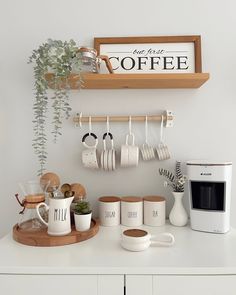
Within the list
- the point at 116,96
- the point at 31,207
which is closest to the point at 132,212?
the point at 31,207

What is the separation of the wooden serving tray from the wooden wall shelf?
649 millimetres

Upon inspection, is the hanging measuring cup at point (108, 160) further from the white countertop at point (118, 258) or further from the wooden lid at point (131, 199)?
the white countertop at point (118, 258)

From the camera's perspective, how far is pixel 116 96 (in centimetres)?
127

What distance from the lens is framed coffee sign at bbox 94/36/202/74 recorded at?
1.24 m

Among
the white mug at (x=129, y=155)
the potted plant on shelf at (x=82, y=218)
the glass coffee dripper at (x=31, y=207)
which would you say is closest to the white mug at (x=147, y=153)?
the white mug at (x=129, y=155)

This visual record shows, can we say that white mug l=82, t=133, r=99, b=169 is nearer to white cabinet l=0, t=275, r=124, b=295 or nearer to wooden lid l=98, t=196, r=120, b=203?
wooden lid l=98, t=196, r=120, b=203

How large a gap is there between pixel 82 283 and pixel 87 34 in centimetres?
116

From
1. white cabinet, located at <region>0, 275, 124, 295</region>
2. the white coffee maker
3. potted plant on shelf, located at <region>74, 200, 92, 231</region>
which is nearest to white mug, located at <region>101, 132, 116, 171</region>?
potted plant on shelf, located at <region>74, 200, 92, 231</region>

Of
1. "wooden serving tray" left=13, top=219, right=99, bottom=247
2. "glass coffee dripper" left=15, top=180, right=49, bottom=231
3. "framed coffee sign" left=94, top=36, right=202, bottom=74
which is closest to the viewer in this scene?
"wooden serving tray" left=13, top=219, right=99, bottom=247

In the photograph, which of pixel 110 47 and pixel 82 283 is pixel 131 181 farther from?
pixel 110 47

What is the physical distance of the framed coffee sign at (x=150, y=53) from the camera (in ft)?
4.07

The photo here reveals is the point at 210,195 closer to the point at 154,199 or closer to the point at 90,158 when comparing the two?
the point at 154,199

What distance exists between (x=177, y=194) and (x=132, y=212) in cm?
23

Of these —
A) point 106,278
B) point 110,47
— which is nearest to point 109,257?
point 106,278
